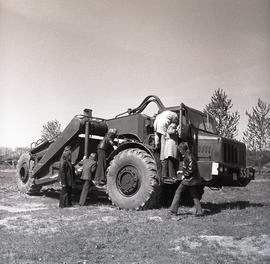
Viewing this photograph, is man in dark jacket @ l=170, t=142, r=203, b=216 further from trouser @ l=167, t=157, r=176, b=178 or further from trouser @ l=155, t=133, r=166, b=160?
trouser @ l=155, t=133, r=166, b=160

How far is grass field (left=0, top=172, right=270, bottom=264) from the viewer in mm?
4671

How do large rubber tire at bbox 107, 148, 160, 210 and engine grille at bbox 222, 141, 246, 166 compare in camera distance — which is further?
engine grille at bbox 222, 141, 246, 166

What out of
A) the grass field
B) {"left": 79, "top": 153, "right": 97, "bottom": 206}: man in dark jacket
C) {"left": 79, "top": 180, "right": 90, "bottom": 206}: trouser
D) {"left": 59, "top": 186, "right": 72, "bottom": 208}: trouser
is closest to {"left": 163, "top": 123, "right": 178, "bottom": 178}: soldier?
the grass field

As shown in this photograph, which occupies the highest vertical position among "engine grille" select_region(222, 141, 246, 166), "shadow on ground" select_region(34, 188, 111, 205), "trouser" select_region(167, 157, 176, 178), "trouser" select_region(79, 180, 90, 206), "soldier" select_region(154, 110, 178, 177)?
"soldier" select_region(154, 110, 178, 177)

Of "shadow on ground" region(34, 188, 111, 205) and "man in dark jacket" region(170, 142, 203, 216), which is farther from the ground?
"man in dark jacket" region(170, 142, 203, 216)

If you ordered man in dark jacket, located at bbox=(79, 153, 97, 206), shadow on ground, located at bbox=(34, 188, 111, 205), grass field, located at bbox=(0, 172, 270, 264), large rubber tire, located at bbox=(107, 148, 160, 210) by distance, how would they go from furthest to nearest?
shadow on ground, located at bbox=(34, 188, 111, 205)
man in dark jacket, located at bbox=(79, 153, 97, 206)
large rubber tire, located at bbox=(107, 148, 160, 210)
grass field, located at bbox=(0, 172, 270, 264)

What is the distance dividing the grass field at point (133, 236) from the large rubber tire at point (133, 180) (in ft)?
1.04

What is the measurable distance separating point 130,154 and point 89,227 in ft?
8.29

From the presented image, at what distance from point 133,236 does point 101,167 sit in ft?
12.5

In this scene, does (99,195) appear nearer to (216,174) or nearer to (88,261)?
(216,174)

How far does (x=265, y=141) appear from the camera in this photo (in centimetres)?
2811

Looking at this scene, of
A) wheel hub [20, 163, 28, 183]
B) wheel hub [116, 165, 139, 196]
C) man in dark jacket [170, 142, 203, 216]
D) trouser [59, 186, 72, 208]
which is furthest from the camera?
wheel hub [20, 163, 28, 183]

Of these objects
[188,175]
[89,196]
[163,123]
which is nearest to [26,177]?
[89,196]

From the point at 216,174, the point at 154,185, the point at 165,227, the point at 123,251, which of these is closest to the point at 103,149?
the point at 154,185
